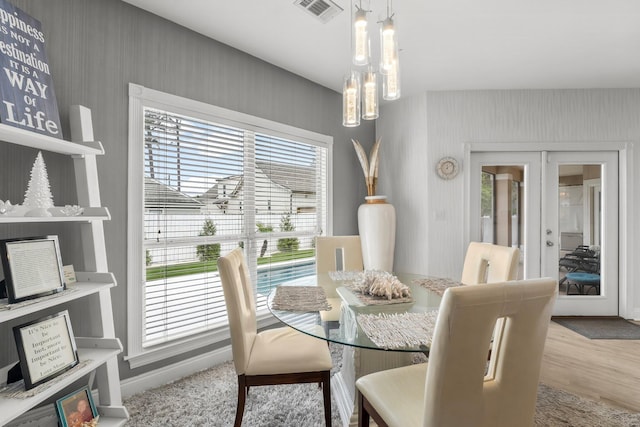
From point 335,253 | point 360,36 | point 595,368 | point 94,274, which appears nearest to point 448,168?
point 335,253

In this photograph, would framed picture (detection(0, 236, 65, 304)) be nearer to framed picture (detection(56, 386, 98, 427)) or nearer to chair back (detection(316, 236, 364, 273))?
framed picture (detection(56, 386, 98, 427))

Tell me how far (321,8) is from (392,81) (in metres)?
0.91

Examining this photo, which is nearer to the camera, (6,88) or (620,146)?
(6,88)

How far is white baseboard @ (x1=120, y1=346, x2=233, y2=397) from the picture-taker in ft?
7.13

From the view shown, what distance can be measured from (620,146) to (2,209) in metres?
5.20

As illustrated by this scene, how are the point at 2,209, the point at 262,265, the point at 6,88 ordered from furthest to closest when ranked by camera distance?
the point at 262,265, the point at 6,88, the point at 2,209

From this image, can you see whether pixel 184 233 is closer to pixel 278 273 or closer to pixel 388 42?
pixel 278 273

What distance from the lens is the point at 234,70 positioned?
2807 mm

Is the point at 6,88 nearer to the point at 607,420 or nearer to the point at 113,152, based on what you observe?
the point at 113,152

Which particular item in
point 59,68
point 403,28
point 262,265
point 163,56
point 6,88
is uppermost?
point 403,28

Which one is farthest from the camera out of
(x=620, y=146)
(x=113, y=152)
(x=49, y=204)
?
(x=620, y=146)

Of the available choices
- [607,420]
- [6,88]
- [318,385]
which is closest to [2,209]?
[6,88]

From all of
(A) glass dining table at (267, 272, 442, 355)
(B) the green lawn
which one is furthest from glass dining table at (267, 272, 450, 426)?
(B) the green lawn

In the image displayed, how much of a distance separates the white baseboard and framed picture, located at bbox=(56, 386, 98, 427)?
43 centimetres
